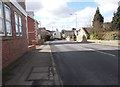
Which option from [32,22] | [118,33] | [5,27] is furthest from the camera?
[32,22]

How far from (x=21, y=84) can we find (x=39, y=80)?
3.03 ft

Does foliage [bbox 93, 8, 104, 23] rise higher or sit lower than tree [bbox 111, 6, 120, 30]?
higher

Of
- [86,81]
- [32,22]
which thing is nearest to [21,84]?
[86,81]

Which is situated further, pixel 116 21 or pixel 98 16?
pixel 98 16

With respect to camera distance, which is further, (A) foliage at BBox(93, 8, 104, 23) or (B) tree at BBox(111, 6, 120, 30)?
(A) foliage at BBox(93, 8, 104, 23)

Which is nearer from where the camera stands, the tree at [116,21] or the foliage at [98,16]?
the tree at [116,21]

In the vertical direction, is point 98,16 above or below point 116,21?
above

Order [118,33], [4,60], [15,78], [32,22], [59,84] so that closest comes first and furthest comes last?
[59,84] < [15,78] < [4,60] < [118,33] < [32,22]

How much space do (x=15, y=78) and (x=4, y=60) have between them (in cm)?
304

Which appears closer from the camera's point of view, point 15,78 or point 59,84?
point 59,84

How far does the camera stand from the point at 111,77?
9.84 meters

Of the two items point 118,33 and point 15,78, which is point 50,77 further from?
point 118,33

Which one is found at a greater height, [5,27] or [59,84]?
[5,27]

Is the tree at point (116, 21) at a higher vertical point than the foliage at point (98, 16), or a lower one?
lower
